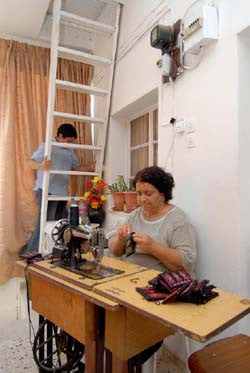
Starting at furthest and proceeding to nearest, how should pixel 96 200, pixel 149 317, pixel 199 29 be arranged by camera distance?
1. pixel 96 200
2. pixel 199 29
3. pixel 149 317

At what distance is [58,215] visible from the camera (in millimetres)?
3105

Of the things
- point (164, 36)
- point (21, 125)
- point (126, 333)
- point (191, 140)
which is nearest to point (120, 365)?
point (126, 333)

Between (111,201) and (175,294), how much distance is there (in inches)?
79.3

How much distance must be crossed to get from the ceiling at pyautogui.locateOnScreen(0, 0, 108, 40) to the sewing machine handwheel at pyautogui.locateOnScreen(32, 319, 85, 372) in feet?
9.45

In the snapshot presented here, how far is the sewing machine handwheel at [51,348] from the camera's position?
1.49 metres

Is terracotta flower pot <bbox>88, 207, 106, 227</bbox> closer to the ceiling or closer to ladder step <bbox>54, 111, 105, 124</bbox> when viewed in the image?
ladder step <bbox>54, 111, 105, 124</bbox>

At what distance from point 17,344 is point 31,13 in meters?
3.09

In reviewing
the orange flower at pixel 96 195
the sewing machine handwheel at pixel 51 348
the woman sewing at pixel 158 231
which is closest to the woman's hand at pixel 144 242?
the woman sewing at pixel 158 231

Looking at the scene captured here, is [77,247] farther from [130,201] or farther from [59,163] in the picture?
[59,163]

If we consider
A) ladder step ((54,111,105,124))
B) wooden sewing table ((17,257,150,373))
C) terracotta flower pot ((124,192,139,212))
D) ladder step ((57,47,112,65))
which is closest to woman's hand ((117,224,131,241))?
wooden sewing table ((17,257,150,373))

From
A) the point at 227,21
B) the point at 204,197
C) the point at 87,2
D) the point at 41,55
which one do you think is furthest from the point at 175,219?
the point at 41,55

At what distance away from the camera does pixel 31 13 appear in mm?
2936

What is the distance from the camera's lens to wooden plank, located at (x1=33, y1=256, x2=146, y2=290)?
1.13 meters

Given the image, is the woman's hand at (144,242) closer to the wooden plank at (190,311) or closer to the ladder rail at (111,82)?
the wooden plank at (190,311)
